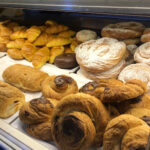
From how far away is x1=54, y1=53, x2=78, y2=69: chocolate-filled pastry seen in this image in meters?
1.52

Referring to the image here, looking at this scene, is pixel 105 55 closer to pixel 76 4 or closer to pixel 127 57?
pixel 127 57

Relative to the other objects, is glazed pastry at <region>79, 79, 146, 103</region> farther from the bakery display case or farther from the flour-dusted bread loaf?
the flour-dusted bread loaf

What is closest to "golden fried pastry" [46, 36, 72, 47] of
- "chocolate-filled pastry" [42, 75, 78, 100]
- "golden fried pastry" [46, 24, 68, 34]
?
"golden fried pastry" [46, 24, 68, 34]

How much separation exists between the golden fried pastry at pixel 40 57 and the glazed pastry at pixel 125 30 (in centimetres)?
55

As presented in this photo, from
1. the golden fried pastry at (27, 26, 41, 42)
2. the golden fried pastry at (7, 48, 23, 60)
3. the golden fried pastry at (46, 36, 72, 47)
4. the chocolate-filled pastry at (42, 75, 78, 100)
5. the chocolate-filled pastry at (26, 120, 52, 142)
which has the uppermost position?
the golden fried pastry at (27, 26, 41, 42)

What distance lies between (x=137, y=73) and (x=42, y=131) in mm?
689

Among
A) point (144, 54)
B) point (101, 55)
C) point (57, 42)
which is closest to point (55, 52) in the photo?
point (57, 42)

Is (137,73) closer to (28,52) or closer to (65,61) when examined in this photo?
(65,61)

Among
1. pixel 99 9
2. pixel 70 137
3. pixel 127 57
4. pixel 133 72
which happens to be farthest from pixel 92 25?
pixel 70 137

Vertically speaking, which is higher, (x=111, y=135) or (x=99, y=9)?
(x=99, y=9)

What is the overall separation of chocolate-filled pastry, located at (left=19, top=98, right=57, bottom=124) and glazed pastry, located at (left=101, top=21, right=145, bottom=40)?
833 millimetres

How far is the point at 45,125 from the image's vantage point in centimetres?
94

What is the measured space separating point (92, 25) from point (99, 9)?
0.87 metres

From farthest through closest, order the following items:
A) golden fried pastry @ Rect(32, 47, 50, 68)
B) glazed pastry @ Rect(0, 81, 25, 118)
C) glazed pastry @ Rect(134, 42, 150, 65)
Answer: golden fried pastry @ Rect(32, 47, 50, 68)
glazed pastry @ Rect(134, 42, 150, 65)
glazed pastry @ Rect(0, 81, 25, 118)
